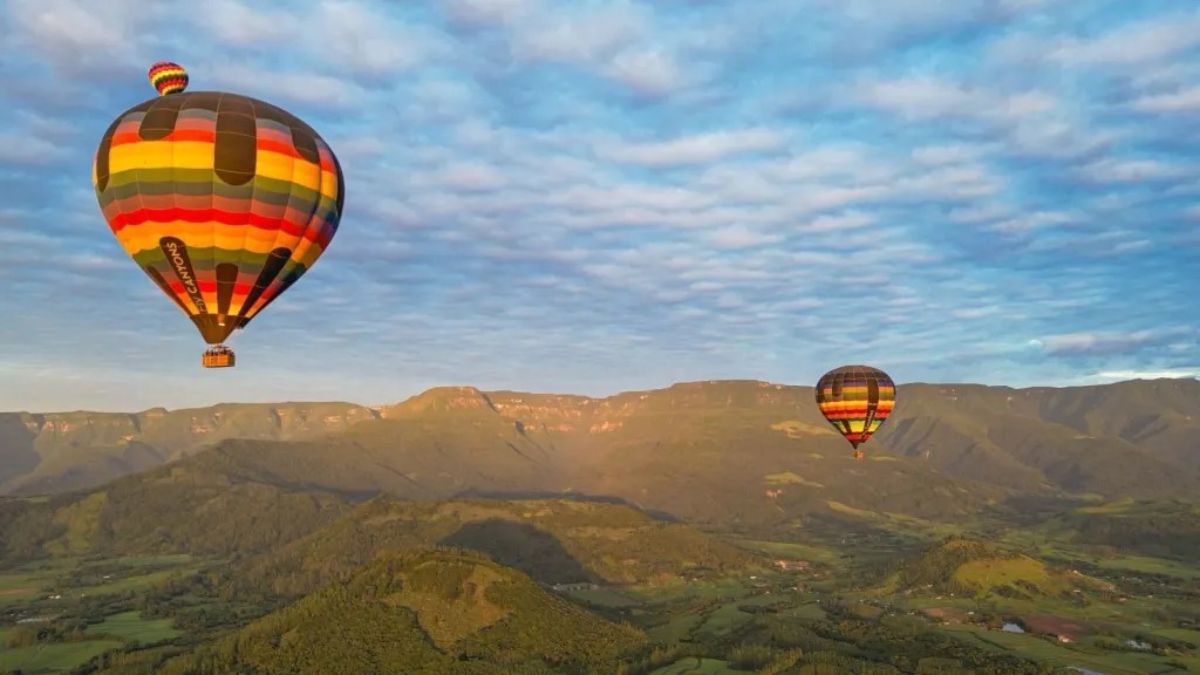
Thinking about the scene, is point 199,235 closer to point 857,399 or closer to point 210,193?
point 210,193

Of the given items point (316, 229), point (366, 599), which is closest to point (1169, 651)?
point (366, 599)

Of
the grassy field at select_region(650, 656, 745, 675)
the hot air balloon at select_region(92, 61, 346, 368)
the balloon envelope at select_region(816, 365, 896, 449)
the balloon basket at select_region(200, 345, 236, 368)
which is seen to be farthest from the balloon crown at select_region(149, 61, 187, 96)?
the grassy field at select_region(650, 656, 745, 675)

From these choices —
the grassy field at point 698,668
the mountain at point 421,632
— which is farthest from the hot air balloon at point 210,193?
A: the grassy field at point 698,668

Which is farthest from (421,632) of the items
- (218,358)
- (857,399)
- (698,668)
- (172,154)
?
(172,154)

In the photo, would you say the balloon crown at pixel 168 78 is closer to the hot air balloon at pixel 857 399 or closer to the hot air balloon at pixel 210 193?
the hot air balloon at pixel 210 193

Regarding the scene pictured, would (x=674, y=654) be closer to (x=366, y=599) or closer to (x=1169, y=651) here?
(x=366, y=599)

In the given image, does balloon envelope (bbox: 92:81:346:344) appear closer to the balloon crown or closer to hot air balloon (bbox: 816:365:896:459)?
the balloon crown
